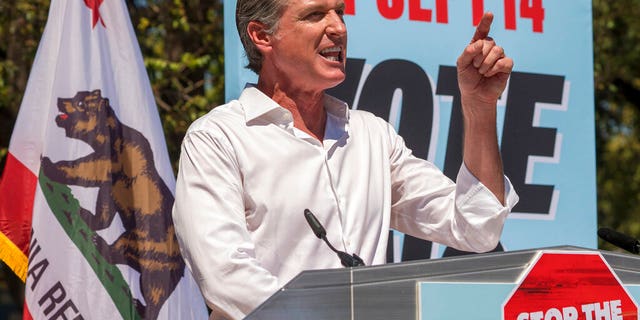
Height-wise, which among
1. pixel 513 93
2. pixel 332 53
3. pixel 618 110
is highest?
pixel 332 53

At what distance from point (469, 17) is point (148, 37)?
2.76m

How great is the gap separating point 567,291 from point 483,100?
0.68 m

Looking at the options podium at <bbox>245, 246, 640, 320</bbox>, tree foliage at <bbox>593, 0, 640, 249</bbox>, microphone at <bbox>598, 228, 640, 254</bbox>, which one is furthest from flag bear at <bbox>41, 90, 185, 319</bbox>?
tree foliage at <bbox>593, 0, 640, 249</bbox>

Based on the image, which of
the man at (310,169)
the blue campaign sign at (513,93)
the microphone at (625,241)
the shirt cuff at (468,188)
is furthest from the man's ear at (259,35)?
the microphone at (625,241)

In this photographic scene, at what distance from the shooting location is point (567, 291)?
6.10 feet

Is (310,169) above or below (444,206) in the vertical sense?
above

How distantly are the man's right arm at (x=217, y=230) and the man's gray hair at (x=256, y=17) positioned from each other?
34 cm

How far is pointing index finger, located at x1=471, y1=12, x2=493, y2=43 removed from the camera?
2256 mm

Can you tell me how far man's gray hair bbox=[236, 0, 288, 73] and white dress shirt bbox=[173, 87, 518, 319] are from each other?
135mm

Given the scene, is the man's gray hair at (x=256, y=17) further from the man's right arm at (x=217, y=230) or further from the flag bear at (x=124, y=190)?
the flag bear at (x=124, y=190)

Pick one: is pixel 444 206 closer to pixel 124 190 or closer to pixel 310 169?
pixel 310 169

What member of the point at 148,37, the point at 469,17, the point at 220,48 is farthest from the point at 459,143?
the point at 148,37

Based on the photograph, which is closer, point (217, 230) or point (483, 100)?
point (217, 230)

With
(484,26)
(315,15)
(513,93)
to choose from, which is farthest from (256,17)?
(513,93)
